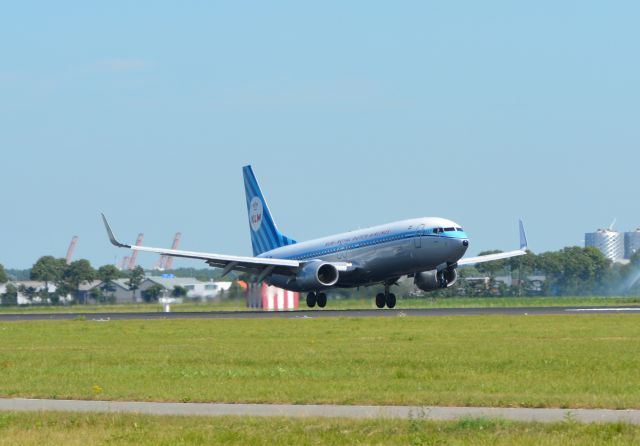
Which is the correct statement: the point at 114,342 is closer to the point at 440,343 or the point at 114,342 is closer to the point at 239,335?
the point at 239,335

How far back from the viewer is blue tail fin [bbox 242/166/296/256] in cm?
8330

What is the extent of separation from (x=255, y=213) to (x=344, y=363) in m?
56.7

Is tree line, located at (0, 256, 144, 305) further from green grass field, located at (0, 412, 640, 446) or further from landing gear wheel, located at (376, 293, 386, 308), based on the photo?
green grass field, located at (0, 412, 640, 446)

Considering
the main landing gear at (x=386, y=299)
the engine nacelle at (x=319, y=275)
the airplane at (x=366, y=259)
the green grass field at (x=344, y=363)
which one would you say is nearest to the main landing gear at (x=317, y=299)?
the airplane at (x=366, y=259)

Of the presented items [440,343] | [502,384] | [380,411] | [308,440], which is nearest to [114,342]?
[440,343]

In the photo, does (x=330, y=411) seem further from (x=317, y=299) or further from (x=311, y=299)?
(x=311, y=299)

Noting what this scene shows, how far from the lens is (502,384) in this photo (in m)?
24.5

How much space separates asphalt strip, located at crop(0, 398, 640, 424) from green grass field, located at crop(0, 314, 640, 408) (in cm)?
79

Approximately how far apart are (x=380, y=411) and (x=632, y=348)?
50.1 ft

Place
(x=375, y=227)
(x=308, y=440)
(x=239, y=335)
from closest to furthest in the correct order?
(x=308, y=440) < (x=239, y=335) < (x=375, y=227)

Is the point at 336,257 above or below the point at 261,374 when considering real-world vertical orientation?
above

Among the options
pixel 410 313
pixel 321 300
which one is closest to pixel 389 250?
pixel 410 313

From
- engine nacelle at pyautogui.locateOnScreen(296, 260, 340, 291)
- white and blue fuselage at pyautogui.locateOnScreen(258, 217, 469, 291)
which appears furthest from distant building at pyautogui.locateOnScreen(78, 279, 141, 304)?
engine nacelle at pyautogui.locateOnScreen(296, 260, 340, 291)

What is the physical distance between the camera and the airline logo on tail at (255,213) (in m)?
85.8
